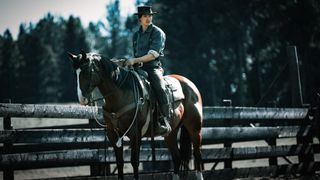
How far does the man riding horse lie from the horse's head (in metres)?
0.91

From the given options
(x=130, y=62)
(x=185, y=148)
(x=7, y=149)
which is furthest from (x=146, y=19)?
(x=7, y=149)

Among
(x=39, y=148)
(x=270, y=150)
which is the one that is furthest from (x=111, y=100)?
(x=270, y=150)

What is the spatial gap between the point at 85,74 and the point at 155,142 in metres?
3.68

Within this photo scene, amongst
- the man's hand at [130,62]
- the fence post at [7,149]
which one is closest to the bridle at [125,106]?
the man's hand at [130,62]

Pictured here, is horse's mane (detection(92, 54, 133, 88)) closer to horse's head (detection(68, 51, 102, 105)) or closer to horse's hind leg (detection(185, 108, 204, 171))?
horse's head (detection(68, 51, 102, 105))

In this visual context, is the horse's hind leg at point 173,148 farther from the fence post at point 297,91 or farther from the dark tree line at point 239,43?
the dark tree line at point 239,43

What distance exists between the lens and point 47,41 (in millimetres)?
110188

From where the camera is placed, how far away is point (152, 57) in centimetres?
884

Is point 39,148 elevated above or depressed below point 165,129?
below

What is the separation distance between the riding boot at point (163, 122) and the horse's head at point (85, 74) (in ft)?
4.96

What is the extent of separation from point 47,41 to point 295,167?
336 ft

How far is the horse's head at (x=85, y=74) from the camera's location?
7641 mm

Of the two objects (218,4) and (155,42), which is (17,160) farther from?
(218,4)

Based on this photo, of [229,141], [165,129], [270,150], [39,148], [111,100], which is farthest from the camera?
[270,150]
